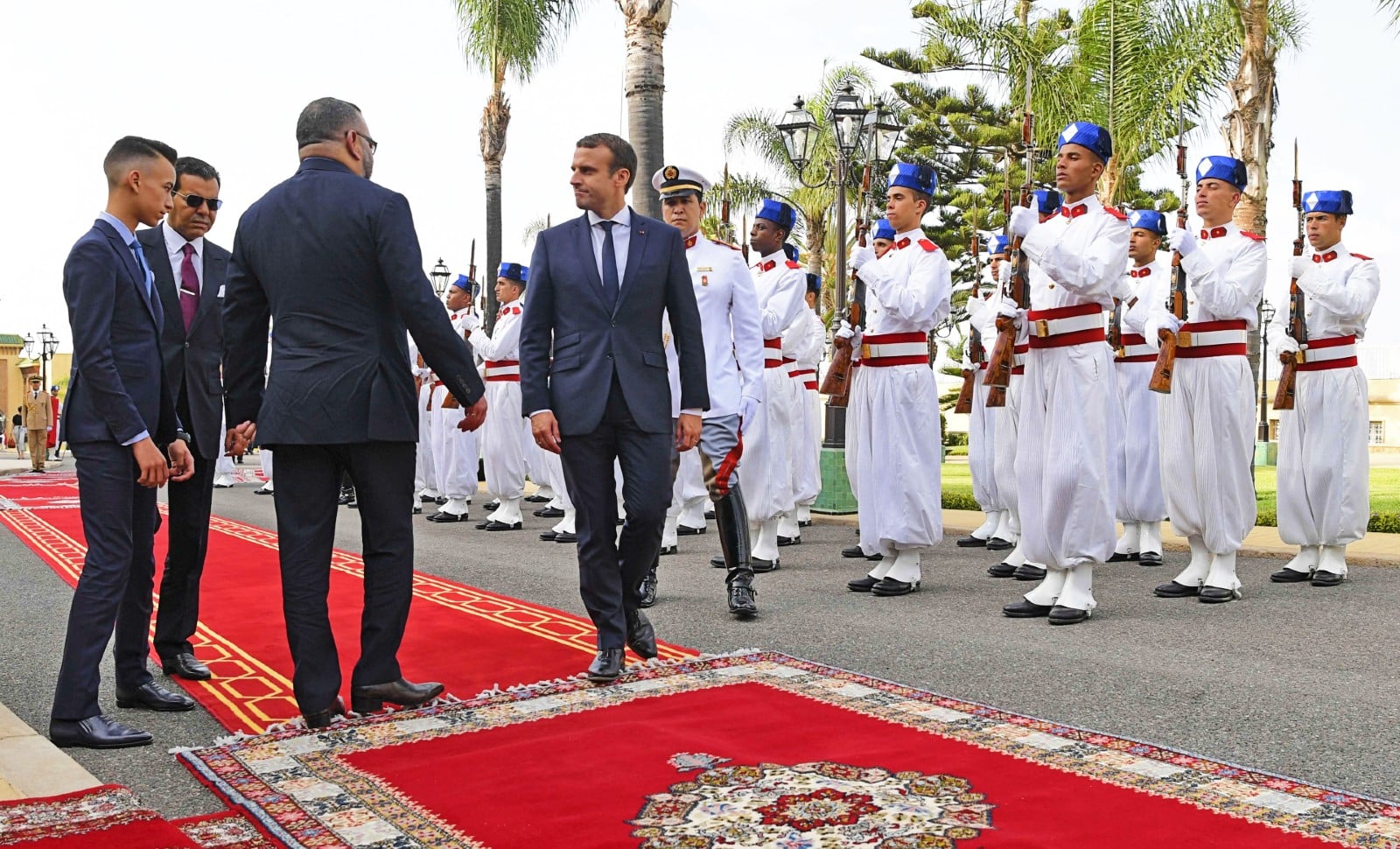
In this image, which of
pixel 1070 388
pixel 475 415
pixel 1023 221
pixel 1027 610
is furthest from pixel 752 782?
pixel 1023 221

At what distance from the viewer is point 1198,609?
21.9 ft

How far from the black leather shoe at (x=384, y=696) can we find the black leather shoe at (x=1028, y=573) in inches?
175

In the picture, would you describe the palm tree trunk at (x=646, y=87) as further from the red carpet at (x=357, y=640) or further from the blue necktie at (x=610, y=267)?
the blue necktie at (x=610, y=267)

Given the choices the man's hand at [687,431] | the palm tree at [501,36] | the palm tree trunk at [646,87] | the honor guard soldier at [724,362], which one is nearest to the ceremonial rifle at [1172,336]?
the honor guard soldier at [724,362]

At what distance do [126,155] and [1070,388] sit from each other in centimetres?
428

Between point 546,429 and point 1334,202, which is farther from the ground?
point 1334,202

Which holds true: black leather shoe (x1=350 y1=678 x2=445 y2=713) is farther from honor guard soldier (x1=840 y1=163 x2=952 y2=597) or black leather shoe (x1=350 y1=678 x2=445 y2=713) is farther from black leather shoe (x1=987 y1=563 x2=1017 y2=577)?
black leather shoe (x1=987 y1=563 x2=1017 y2=577)

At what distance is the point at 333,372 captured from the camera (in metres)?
4.24

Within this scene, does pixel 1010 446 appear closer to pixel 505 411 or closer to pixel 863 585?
pixel 863 585

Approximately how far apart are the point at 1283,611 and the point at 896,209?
2879 millimetres

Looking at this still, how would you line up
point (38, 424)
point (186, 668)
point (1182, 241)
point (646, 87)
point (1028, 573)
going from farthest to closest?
1. point (38, 424)
2. point (646, 87)
3. point (1028, 573)
4. point (1182, 241)
5. point (186, 668)

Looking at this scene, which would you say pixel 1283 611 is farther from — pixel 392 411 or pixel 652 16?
pixel 652 16

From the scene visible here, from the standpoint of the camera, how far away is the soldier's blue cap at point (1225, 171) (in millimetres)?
7141

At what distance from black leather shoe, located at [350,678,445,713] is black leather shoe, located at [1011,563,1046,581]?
14.6 ft
